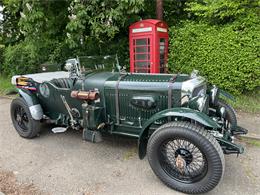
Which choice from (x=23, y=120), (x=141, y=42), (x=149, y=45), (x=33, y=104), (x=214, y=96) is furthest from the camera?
(x=141, y=42)

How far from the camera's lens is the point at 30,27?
577cm

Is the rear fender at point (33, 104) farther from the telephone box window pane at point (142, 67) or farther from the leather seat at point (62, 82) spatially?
the telephone box window pane at point (142, 67)

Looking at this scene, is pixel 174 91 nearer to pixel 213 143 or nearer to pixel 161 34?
pixel 213 143

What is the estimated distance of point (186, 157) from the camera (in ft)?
8.33

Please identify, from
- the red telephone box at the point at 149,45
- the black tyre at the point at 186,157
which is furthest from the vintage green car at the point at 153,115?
the red telephone box at the point at 149,45

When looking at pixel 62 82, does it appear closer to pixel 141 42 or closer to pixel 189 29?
pixel 141 42

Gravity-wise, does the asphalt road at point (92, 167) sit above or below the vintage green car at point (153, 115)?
below

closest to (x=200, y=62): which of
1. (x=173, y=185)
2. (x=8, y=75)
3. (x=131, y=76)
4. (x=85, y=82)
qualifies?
(x=131, y=76)

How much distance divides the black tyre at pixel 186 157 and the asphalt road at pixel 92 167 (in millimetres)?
184

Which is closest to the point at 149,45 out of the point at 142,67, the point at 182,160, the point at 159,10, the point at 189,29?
A: the point at 142,67

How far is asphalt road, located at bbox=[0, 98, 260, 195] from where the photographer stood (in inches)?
102

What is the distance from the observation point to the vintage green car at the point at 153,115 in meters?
2.42

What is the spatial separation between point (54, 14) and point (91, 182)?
5.14 meters

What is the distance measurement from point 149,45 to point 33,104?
126 inches
